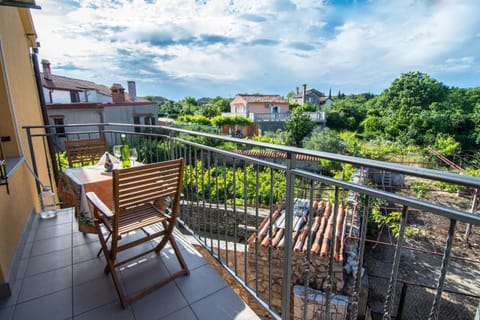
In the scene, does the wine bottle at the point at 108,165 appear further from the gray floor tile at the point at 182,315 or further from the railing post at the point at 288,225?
the railing post at the point at 288,225

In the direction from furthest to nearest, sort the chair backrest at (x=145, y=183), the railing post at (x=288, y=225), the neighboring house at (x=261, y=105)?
the neighboring house at (x=261, y=105), the chair backrest at (x=145, y=183), the railing post at (x=288, y=225)

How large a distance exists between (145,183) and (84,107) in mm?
14164

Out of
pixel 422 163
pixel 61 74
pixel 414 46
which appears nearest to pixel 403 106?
pixel 414 46

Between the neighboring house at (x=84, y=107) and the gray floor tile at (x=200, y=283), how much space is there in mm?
12220

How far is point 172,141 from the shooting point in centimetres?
251

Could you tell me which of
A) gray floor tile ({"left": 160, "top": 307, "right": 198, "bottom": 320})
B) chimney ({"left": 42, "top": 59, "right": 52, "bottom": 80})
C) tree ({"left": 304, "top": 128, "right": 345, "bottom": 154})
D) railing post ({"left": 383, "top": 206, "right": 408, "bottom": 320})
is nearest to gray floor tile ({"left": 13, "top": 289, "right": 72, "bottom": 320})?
gray floor tile ({"left": 160, "top": 307, "right": 198, "bottom": 320})

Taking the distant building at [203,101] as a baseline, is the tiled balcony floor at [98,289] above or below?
below

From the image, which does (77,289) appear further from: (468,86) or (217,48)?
(468,86)

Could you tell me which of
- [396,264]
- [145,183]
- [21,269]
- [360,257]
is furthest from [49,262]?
[396,264]

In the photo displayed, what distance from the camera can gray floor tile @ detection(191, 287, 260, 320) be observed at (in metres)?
1.51

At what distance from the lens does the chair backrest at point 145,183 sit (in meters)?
1.46

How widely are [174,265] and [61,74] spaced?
67.6ft

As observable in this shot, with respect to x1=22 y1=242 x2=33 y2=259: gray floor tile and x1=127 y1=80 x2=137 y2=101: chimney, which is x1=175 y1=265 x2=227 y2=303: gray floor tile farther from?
x1=127 y1=80 x2=137 y2=101: chimney

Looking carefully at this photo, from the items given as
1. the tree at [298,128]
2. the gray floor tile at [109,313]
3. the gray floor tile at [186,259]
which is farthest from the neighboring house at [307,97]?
the gray floor tile at [109,313]
